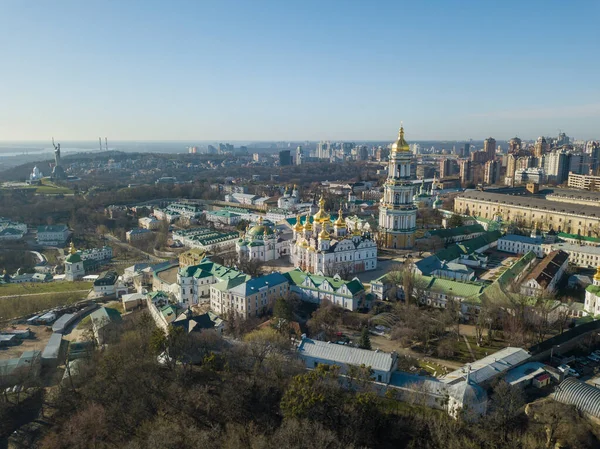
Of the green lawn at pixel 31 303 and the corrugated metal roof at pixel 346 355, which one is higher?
the corrugated metal roof at pixel 346 355

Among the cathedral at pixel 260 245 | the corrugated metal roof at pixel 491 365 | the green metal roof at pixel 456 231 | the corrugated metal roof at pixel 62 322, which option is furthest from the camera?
the green metal roof at pixel 456 231

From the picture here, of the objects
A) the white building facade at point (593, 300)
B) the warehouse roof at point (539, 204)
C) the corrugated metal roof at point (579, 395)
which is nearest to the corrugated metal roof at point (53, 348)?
the corrugated metal roof at point (579, 395)

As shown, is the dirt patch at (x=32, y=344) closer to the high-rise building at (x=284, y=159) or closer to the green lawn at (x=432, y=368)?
the green lawn at (x=432, y=368)

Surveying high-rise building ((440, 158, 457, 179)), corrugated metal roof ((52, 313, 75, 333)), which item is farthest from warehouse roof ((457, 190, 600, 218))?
high-rise building ((440, 158, 457, 179))

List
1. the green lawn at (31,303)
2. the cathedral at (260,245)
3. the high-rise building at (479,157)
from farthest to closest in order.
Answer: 1. the high-rise building at (479,157)
2. the cathedral at (260,245)
3. the green lawn at (31,303)

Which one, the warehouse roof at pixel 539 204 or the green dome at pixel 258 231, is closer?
the green dome at pixel 258 231

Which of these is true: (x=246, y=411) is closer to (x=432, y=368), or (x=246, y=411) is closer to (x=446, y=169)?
(x=432, y=368)

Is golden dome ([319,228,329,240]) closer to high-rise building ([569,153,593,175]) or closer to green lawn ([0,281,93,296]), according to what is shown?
green lawn ([0,281,93,296])
